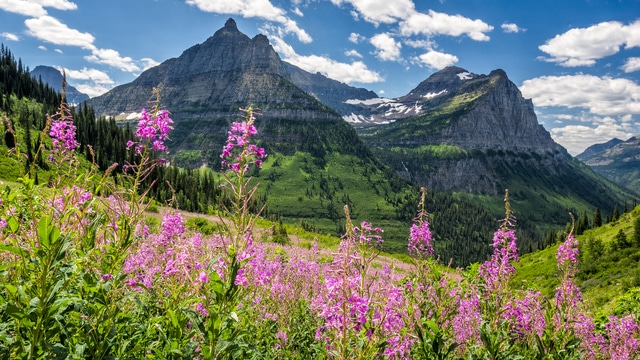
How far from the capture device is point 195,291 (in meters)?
4.91

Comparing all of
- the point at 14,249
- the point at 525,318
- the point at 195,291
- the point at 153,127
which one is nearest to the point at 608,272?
the point at 525,318

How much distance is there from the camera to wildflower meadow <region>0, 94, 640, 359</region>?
4.06 m

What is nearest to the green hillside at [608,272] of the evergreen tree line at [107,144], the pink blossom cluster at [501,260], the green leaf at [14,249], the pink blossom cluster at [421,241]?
the pink blossom cluster at [501,260]

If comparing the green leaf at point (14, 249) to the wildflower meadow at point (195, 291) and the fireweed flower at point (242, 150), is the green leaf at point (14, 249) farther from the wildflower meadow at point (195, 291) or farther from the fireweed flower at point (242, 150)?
the fireweed flower at point (242, 150)

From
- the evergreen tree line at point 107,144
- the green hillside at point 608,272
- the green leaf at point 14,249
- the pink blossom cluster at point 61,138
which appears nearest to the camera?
the green leaf at point 14,249

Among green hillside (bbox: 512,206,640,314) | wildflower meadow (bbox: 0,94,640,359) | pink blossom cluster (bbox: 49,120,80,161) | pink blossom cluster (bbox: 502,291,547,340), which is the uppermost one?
pink blossom cluster (bbox: 49,120,80,161)

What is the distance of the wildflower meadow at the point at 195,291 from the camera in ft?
13.3

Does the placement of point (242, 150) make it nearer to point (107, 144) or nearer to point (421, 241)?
point (421, 241)

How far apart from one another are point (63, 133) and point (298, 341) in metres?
6.76

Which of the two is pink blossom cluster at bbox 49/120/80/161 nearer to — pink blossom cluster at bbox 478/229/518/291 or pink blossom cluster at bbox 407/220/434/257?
pink blossom cluster at bbox 407/220/434/257

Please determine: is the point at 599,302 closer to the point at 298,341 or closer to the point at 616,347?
the point at 616,347

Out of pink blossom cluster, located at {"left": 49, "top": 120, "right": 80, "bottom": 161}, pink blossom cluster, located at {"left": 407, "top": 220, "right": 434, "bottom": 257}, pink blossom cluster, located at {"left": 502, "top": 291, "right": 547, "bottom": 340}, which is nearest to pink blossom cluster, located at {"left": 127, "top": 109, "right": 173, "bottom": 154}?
pink blossom cluster, located at {"left": 49, "top": 120, "right": 80, "bottom": 161}

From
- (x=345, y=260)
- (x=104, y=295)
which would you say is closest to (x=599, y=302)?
(x=345, y=260)

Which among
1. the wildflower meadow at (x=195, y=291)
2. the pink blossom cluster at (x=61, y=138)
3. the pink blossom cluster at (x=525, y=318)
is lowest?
the pink blossom cluster at (x=525, y=318)
